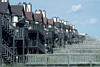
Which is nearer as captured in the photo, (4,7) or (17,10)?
(4,7)

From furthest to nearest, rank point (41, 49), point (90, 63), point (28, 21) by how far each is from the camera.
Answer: point (28, 21), point (41, 49), point (90, 63)

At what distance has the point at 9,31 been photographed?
4050cm

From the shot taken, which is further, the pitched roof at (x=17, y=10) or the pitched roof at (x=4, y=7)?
the pitched roof at (x=17, y=10)

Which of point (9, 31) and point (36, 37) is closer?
point (9, 31)

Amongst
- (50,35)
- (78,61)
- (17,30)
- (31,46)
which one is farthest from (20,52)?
(78,61)

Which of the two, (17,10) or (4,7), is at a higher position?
(4,7)

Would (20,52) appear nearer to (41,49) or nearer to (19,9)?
(41,49)

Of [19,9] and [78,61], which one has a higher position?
[19,9]

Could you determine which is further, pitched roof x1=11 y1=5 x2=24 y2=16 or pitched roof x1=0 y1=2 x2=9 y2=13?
pitched roof x1=11 y1=5 x2=24 y2=16

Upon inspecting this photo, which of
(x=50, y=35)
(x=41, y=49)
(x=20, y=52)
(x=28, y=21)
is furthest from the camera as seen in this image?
(x=50, y=35)

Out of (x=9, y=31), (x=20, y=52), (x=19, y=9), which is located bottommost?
(x=20, y=52)

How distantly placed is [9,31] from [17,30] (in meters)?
1.79

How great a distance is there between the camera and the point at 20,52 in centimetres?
4797

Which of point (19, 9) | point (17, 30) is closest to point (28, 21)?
point (19, 9)
